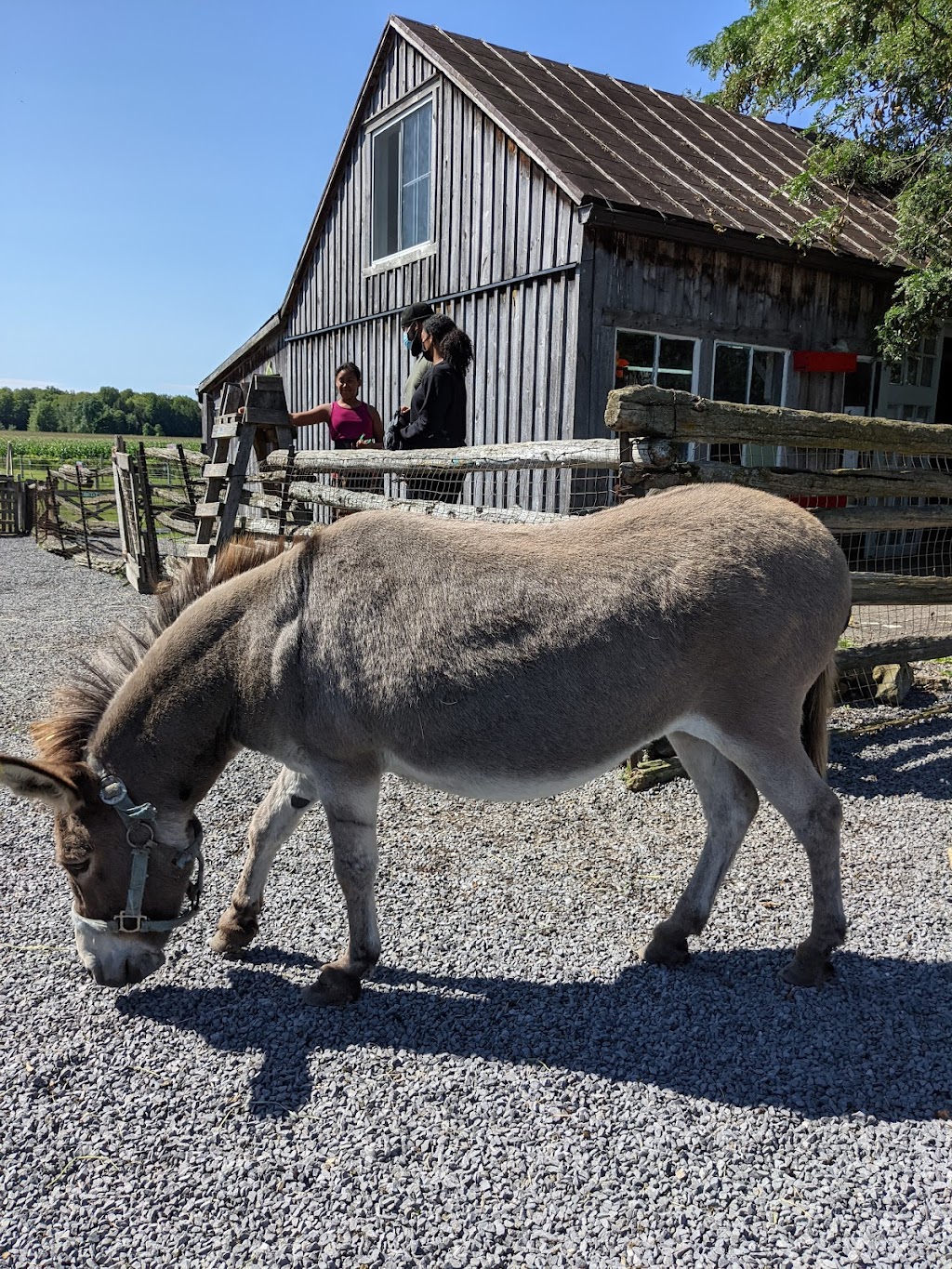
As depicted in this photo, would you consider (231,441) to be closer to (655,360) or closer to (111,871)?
(655,360)

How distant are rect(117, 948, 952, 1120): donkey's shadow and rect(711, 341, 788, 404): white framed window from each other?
7.91m

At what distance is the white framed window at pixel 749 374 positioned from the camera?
32.4 feet

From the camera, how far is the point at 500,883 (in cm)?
385

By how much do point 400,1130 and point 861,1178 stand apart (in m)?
1.27

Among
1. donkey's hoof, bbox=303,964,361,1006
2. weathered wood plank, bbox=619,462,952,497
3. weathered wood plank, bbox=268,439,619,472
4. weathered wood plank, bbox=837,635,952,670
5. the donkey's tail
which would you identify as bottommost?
donkey's hoof, bbox=303,964,361,1006

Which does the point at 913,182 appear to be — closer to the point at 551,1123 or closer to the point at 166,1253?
the point at 551,1123

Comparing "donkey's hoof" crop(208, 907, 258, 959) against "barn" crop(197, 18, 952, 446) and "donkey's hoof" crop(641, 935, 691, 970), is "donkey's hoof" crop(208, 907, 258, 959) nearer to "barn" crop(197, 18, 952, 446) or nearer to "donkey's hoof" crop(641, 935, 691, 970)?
"donkey's hoof" crop(641, 935, 691, 970)

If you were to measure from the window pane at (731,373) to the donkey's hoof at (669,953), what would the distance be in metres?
7.86

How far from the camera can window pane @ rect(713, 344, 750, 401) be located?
9.87 metres

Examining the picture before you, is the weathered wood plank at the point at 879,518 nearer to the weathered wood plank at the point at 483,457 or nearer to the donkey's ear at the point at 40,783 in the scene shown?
the weathered wood plank at the point at 483,457

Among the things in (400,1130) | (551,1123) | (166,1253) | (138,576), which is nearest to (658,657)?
(551,1123)

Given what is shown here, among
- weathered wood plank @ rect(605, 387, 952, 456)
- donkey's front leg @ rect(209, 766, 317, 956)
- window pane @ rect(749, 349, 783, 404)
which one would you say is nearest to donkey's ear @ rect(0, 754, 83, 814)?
donkey's front leg @ rect(209, 766, 317, 956)

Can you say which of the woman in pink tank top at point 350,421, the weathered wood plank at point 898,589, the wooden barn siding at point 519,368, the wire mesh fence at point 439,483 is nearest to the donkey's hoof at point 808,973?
the wire mesh fence at point 439,483

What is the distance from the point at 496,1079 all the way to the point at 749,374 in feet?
30.6
